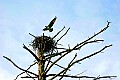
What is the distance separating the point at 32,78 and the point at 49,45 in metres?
2.74

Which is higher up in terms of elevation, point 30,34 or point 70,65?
point 30,34

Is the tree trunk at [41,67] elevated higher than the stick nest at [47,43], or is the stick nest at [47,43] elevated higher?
the stick nest at [47,43]

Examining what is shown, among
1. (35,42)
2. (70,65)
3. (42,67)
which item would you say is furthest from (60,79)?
(35,42)

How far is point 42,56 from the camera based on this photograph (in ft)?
33.5

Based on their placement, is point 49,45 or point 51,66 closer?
point 51,66

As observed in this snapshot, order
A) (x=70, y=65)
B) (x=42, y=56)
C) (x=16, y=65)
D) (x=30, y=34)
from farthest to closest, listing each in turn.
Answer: (x=30, y=34) → (x=42, y=56) → (x=16, y=65) → (x=70, y=65)

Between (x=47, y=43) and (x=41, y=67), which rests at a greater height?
(x=47, y=43)

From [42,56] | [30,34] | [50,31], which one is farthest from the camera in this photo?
[50,31]

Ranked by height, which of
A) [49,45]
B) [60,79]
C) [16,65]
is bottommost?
[60,79]

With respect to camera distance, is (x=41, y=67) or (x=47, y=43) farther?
(x=47, y=43)

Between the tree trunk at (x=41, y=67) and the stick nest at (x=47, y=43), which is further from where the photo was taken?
the stick nest at (x=47, y=43)

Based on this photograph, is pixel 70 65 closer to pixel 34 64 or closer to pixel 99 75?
pixel 99 75

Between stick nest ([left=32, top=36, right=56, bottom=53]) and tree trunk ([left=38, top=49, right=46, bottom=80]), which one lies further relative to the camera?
stick nest ([left=32, top=36, right=56, bottom=53])

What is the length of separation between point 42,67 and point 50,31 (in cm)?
261
